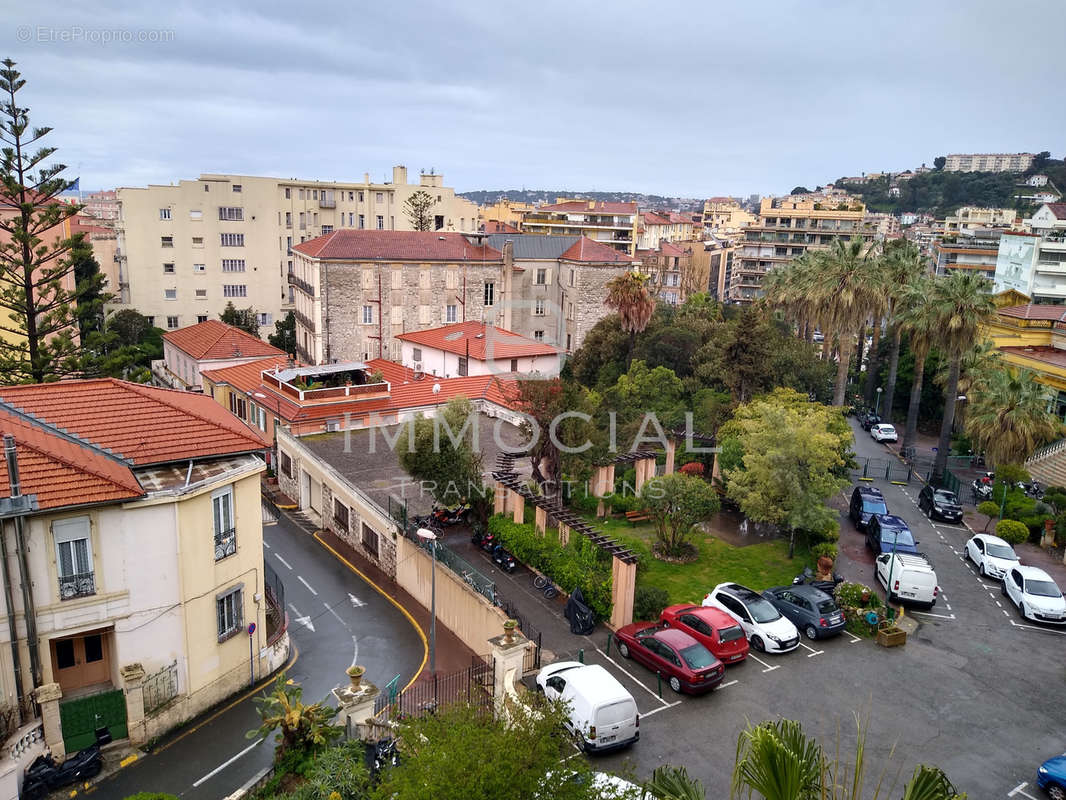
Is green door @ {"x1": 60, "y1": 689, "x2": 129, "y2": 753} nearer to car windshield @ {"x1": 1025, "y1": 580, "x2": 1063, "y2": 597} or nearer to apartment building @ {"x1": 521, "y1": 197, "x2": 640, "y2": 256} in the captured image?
car windshield @ {"x1": 1025, "y1": 580, "x2": 1063, "y2": 597}

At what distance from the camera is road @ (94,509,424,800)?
627 inches

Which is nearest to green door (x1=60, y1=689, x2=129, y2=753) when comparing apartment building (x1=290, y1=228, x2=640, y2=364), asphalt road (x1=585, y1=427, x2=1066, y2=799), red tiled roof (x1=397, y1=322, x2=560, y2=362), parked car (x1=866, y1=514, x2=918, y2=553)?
asphalt road (x1=585, y1=427, x2=1066, y2=799)

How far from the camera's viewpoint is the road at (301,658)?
52.2ft

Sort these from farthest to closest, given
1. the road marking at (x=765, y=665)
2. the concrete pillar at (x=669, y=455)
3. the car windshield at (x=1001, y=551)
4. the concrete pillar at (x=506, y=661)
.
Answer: the concrete pillar at (x=669, y=455) < the car windshield at (x=1001, y=551) < the road marking at (x=765, y=665) < the concrete pillar at (x=506, y=661)

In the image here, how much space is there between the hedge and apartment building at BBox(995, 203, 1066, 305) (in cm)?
6379

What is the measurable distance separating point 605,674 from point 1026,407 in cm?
2854

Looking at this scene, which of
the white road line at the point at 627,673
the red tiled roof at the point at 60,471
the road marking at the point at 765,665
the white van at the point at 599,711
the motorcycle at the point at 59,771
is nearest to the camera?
the motorcycle at the point at 59,771

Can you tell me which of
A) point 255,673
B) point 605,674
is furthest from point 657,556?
point 255,673

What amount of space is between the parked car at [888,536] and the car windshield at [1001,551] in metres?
2.34

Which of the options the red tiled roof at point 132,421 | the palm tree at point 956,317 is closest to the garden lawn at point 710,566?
the red tiled roof at point 132,421

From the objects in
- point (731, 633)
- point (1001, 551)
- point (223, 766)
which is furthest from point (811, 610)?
point (223, 766)

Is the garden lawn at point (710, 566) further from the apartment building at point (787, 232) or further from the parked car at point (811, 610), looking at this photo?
the apartment building at point (787, 232)

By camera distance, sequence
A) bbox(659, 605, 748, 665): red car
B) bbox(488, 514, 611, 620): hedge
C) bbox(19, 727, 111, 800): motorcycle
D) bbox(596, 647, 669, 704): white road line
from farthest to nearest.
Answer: bbox(488, 514, 611, 620): hedge
bbox(659, 605, 748, 665): red car
bbox(596, 647, 669, 704): white road line
bbox(19, 727, 111, 800): motorcycle

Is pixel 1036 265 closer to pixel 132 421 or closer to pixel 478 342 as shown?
pixel 478 342
